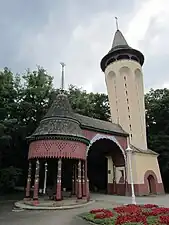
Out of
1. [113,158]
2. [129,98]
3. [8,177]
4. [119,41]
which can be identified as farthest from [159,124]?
[8,177]

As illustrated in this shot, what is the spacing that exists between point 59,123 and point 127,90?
13.0 m

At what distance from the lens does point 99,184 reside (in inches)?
1220

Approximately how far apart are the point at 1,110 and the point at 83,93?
13911 millimetres

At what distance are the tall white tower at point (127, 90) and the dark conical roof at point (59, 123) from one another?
31.5 ft

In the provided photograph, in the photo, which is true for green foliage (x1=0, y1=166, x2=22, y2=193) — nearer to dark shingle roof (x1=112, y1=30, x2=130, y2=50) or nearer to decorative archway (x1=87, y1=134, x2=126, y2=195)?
decorative archway (x1=87, y1=134, x2=126, y2=195)

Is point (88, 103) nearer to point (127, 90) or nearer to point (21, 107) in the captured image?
point (127, 90)

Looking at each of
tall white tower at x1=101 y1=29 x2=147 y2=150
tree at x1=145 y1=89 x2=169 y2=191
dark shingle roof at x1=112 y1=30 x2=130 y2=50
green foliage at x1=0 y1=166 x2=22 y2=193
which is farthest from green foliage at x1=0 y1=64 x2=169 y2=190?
dark shingle roof at x1=112 y1=30 x2=130 y2=50

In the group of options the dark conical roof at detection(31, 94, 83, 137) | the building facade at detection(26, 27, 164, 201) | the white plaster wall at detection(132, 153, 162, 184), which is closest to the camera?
the building facade at detection(26, 27, 164, 201)

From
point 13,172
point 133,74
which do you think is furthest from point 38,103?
point 133,74

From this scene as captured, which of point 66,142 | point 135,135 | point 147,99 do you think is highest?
point 147,99

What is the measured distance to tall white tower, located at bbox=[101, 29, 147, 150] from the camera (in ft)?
82.6

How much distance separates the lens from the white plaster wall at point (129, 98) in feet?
82.4

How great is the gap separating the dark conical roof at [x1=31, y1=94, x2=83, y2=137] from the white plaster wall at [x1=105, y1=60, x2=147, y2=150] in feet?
31.2

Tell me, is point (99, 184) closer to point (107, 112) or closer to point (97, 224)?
point (107, 112)
